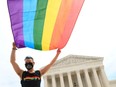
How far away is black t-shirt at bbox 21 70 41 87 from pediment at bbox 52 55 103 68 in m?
50.1

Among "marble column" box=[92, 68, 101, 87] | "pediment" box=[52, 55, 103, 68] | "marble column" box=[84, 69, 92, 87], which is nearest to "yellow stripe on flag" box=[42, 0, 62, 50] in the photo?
"marble column" box=[92, 68, 101, 87]

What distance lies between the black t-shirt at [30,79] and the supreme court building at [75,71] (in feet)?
160

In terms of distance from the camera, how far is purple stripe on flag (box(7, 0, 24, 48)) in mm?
5527

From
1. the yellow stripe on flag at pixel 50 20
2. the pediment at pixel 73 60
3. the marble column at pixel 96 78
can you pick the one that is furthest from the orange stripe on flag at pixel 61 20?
the pediment at pixel 73 60

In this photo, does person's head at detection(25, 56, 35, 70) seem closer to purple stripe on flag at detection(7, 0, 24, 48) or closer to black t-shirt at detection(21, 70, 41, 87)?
black t-shirt at detection(21, 70, 41, 87)

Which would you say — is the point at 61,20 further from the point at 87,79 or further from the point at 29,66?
the point at 87,79

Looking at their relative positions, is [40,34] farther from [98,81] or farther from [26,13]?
[98,81]

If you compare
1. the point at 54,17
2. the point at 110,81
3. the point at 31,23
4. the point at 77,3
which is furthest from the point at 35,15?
the point at 110,81

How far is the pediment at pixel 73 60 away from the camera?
178 ft

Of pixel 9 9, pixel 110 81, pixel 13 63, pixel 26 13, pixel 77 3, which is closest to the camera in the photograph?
pixel 13 63

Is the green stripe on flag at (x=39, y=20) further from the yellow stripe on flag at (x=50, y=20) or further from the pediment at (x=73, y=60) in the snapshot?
the pediment at (x=73, y=60)

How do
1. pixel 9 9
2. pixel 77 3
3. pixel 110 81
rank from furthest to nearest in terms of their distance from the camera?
pixel 110 81 < pixel 77 3 < pixel 9 9

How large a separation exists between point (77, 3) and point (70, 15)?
1.23 ft

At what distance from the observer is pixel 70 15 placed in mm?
6492
